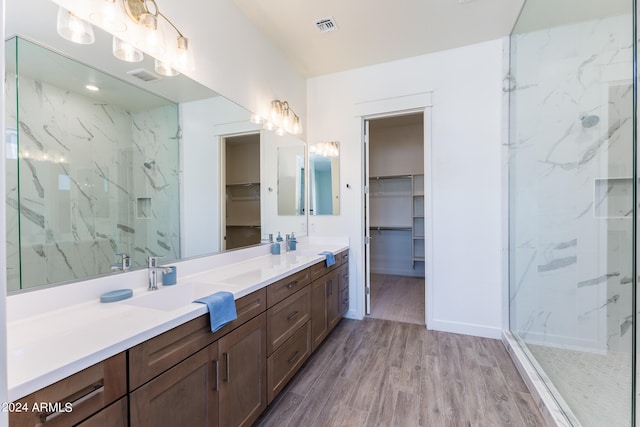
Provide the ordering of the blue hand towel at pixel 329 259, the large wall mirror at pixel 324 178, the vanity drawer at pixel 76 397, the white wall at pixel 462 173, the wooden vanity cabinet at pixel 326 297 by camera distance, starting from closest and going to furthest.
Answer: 1. the vanity drawer at pixel 76 397
2. the wooden vanity cabinet at pixel 326 297
3. the blue hand towel at pixel 329 259
4. the white wall at pixel 462 173
5. the large wall mirror at pixel 324 178

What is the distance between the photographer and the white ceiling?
215 centimetres

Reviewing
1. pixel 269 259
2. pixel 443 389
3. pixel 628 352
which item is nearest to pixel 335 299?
pixel 269 259

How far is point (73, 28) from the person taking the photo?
1.18 m

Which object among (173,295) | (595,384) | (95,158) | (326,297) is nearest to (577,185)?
(595,384)

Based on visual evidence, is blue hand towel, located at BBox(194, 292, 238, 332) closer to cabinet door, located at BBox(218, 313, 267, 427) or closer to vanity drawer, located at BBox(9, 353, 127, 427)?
cabinet door, located at BBox(218, 313, 267, 427)

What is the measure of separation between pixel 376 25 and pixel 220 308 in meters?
2.55

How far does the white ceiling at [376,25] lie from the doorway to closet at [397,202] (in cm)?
191

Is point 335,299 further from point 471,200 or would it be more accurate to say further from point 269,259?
point 471,200

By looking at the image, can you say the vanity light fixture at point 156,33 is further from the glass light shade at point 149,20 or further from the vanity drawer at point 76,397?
the vanity drawer at point 76,397

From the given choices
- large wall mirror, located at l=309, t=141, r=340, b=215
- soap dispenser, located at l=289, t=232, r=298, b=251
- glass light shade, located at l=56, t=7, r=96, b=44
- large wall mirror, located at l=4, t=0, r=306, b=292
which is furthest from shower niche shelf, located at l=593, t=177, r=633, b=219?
glass light shade, located at l=56, t=7, r=96, b=44

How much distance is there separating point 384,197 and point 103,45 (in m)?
4.49

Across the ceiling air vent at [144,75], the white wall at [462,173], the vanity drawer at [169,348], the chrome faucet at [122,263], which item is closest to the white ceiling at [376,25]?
the white wall at [462,173]

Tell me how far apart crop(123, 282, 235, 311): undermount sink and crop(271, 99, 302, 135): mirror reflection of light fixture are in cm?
175

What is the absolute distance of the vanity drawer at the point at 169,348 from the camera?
0.88 m
